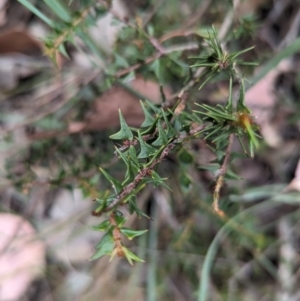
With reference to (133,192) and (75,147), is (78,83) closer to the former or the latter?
(75,147)

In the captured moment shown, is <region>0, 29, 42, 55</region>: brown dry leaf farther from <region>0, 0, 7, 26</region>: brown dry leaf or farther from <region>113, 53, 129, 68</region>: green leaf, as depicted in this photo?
<region>113, 53, 129, 68</region>: green leaf

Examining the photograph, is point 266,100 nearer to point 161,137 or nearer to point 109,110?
point 109,110

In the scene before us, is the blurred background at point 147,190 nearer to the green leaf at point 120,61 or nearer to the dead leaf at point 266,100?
the dead leaf at point 266,100

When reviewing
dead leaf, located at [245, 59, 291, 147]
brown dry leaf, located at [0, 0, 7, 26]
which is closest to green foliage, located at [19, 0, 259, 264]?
dead leaf, located at [245, 59, 291, 147]

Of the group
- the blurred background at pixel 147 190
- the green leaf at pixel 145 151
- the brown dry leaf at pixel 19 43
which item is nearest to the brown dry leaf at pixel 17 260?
the blurred background at pixel 147 190

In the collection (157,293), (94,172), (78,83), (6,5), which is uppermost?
(6,5)

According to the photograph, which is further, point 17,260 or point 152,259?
point 17,260

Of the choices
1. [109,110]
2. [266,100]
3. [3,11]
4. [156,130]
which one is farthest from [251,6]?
[156,130]

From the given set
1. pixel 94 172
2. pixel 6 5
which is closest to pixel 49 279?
pixel 94 172
